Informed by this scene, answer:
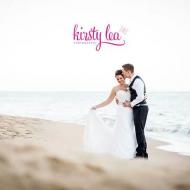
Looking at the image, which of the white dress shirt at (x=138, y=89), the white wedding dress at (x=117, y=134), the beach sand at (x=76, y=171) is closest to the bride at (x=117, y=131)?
the white wedding dress at (x=117, y=134)

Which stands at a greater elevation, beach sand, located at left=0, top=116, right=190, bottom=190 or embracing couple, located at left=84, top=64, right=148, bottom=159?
beach sand, located at left=0, top=116, right=190, bottom=190

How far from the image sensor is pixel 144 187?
1.47ft

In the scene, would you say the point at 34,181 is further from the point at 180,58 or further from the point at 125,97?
the point at 180,58

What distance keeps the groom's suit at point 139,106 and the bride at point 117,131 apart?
2.7 inches

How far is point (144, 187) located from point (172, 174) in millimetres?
36

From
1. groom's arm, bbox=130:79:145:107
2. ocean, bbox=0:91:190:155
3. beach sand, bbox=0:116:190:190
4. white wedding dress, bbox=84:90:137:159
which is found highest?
beach sand, bbox=0:116:190:190

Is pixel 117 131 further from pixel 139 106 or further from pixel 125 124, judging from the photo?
pixel 139 106

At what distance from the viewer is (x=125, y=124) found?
454 cm

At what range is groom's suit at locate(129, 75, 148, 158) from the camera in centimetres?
430

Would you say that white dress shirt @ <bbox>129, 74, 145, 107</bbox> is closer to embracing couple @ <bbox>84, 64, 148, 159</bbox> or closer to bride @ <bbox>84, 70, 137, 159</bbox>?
embracing couple @ <bbox>84, 64, 148, 159</bbox>

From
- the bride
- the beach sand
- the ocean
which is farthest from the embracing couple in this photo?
the beach sand

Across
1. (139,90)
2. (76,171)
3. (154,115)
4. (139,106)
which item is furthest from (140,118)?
(154,115)

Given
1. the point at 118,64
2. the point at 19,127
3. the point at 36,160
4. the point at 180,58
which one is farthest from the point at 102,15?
the point at 36,160

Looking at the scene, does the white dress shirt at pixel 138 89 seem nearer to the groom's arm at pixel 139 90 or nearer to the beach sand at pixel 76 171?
the groom's arm at pixel 139 90
